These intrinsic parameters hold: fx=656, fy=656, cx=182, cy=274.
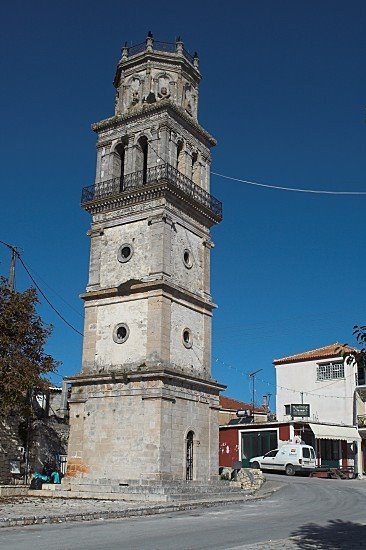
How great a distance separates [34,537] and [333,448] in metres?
32.5

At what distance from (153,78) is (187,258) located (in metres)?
9.23

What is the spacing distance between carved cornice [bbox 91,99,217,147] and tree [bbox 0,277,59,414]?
32.8 ft

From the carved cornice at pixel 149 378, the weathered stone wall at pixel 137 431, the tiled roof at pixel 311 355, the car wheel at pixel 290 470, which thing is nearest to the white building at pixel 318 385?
the tiled roof at pixel 311 355

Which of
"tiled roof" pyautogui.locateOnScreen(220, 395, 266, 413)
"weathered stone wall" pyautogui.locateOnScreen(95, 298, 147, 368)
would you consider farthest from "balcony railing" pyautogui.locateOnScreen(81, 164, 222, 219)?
"tiled roof" pyautogui.locateOnScreen(220, 395, 266, 413)

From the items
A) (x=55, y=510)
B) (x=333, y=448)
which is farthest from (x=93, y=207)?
(x=333, y=448)

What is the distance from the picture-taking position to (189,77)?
33.3m

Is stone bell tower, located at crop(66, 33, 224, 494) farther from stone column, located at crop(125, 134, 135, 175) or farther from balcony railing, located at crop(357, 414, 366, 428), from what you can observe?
balcony railing, located at crop(357, 414, 366, 428)

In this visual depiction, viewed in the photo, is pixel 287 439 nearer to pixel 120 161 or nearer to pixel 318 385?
pixel 318 385

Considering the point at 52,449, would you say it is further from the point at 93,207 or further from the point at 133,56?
the point at 133,56

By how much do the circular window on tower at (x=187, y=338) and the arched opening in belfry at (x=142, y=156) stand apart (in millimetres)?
7189

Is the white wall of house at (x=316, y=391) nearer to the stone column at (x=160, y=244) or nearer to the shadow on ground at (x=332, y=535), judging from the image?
the stone column at (x=160, y=244)

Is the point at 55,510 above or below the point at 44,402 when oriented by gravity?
below

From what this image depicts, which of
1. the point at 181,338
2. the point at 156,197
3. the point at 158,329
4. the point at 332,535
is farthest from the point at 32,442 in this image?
the point at 332,535

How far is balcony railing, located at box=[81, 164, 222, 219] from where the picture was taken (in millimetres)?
29219
